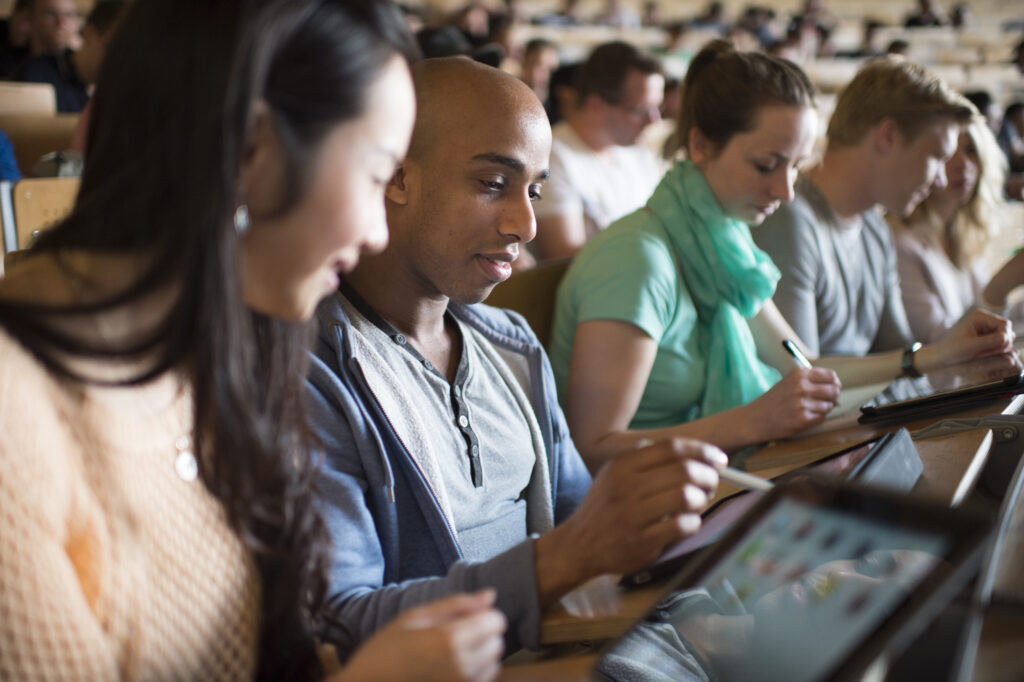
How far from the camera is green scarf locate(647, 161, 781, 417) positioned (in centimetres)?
171

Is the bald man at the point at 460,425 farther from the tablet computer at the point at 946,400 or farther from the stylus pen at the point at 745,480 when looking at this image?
the tablet computer at the point at 946,400

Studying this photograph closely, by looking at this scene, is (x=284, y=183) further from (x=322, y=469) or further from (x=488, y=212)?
(x=488, y=212)

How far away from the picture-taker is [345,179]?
0.67 metres

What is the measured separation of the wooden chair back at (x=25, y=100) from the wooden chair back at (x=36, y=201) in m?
0.95

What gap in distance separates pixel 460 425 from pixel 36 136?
2.48 m

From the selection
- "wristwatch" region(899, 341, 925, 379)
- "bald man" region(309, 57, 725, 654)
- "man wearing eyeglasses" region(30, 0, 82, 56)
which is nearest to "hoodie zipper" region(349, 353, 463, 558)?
"bald man" region(309, 57, 725, 654)

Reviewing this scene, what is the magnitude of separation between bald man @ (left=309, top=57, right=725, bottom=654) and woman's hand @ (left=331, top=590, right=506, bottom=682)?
224mm

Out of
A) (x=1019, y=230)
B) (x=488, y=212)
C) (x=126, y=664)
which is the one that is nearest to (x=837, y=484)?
(x=126, y=664)

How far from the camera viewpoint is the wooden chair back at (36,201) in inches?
84.5

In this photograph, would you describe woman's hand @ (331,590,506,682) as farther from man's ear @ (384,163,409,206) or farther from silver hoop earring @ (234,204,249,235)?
man's ear @ (384,163,409,206)

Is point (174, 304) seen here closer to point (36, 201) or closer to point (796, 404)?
point (796, 404)

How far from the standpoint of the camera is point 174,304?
65cm

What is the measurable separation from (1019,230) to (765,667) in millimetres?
3279

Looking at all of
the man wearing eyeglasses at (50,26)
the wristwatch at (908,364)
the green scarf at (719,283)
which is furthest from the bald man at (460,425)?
the man wearing eyeglasses at (50,26)
